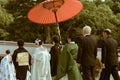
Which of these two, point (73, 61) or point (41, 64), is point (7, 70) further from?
point (73, 61)

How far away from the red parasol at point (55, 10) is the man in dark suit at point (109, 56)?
4.83 feet

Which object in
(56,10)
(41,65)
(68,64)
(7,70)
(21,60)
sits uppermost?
(56,10)

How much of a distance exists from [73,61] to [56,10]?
3.33 meters

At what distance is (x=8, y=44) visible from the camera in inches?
834

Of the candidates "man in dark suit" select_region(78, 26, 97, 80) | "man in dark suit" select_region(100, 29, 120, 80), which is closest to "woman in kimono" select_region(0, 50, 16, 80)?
"man in dark suit" select_region(100, 29, 120, 80)

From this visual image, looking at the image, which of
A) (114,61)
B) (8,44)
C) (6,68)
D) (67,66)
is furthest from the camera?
(8,44)

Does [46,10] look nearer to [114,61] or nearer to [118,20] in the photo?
[114,61]

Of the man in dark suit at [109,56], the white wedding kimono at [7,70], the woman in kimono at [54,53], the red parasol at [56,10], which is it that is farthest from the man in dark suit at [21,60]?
the man in dark suit at [109,56]

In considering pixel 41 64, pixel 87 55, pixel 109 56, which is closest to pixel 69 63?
pixel 87 55

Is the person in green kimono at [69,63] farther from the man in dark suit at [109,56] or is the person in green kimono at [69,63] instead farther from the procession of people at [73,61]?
the man in dark suit at [109,56]

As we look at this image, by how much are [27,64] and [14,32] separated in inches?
706

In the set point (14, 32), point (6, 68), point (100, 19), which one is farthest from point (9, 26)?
point (6, 68)

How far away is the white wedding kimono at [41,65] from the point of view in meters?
11.4

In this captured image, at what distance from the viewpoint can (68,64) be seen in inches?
340
